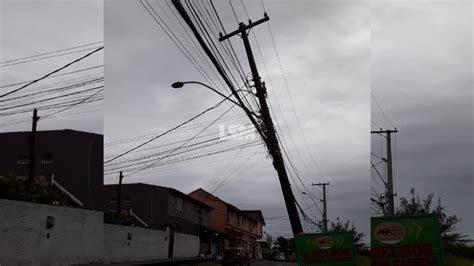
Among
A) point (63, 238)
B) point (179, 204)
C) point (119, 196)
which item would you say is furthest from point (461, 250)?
point (63, 238)

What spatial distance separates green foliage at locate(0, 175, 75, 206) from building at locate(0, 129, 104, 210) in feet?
0.57

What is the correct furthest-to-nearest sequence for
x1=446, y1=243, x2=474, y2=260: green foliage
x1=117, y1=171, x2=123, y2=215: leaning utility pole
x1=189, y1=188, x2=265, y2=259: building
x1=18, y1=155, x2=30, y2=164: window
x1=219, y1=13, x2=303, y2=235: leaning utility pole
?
x1=189, y1=188, x2=265, y2=259: building, x1=219, y1=13, x2=303, y2=235: leaning utility pole, x1=18, y1=155, x2=30, y2=164: window, x1=117, y1=171, x2=123, y2=215: leaning utility pole, x1=446, y1=243, x2=474, y2=260: green foliage

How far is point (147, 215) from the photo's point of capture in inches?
427

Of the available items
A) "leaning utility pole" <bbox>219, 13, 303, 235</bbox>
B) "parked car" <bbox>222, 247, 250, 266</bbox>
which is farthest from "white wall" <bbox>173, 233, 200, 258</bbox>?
"leaning utility pole" <bbox>219, 13, 303, 235</bbox>

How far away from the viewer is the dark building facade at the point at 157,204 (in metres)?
9.95

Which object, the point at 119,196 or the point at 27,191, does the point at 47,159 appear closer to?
the point at 27,191

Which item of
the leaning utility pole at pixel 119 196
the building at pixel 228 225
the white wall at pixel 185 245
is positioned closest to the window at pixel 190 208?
the building at pixel 228 225

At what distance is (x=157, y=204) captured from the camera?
11.0 meters

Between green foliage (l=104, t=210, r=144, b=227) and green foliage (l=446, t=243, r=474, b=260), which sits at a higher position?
green foliage (l=104, t=210, r=144, b=227)

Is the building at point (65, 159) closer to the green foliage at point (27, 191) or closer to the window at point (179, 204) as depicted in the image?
the green foliage at point (27, 191)

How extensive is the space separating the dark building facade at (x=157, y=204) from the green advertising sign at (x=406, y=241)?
4698 millimetres

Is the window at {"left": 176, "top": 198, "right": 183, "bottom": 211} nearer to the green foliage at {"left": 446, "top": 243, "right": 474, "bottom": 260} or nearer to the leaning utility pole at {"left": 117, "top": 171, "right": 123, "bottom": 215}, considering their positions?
the leaning utility pole at {"left": 117, "top": 171, "right": 123, "bottom": 215}

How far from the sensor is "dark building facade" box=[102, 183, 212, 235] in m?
9.95

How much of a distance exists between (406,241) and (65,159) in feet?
20.3
